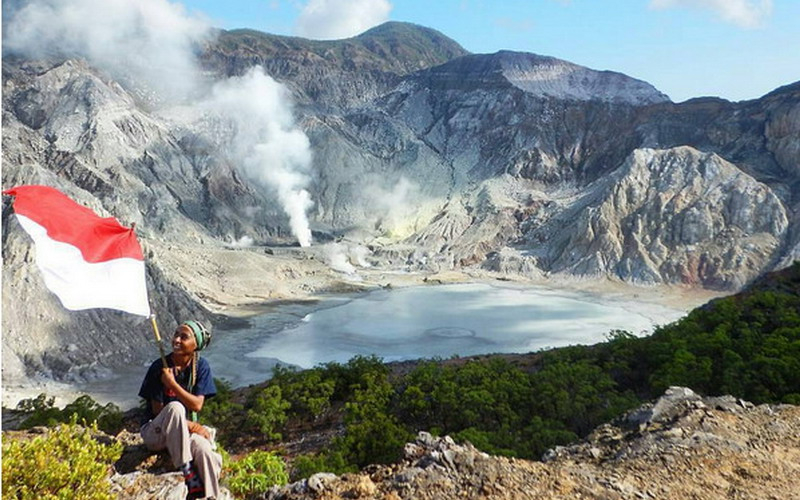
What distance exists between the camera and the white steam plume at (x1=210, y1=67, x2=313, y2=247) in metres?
97.7

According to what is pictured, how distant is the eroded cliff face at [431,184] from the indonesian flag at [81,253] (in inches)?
1228

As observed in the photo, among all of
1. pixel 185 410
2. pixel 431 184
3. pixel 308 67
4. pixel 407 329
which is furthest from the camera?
pixel 308 67

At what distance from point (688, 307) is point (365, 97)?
10874 cm

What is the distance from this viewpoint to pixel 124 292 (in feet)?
20.4

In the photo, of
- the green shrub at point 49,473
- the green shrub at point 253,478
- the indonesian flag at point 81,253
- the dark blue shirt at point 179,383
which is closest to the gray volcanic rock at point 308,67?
the green shrub at point 253,478

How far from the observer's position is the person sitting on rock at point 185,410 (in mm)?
6039

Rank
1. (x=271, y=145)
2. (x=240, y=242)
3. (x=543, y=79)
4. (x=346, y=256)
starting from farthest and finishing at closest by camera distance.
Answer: (x=543, y=79), (x=271, y=145), (x=240, y=242), (x=346, y=256)

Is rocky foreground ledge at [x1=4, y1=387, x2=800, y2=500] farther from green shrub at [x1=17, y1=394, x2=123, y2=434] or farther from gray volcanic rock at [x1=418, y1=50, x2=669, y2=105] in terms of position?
gray volcanic rock at [x1=418, y1=50, x2=669, y2=105]

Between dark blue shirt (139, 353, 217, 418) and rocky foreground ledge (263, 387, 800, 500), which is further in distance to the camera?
rocky foreground ledge (263, 387, 800, 500)

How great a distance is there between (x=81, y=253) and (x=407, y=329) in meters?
39.7

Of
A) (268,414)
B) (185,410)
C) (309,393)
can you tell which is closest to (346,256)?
(309,393)

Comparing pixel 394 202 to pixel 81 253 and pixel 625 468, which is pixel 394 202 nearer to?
pixel 625 468

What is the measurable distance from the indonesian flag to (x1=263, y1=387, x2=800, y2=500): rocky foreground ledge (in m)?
3.14

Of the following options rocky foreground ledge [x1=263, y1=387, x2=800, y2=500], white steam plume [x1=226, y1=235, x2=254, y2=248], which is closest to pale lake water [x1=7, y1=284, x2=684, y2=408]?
rocky foreground ledge [x1=263, y1=387, x2=800, y2=500]
